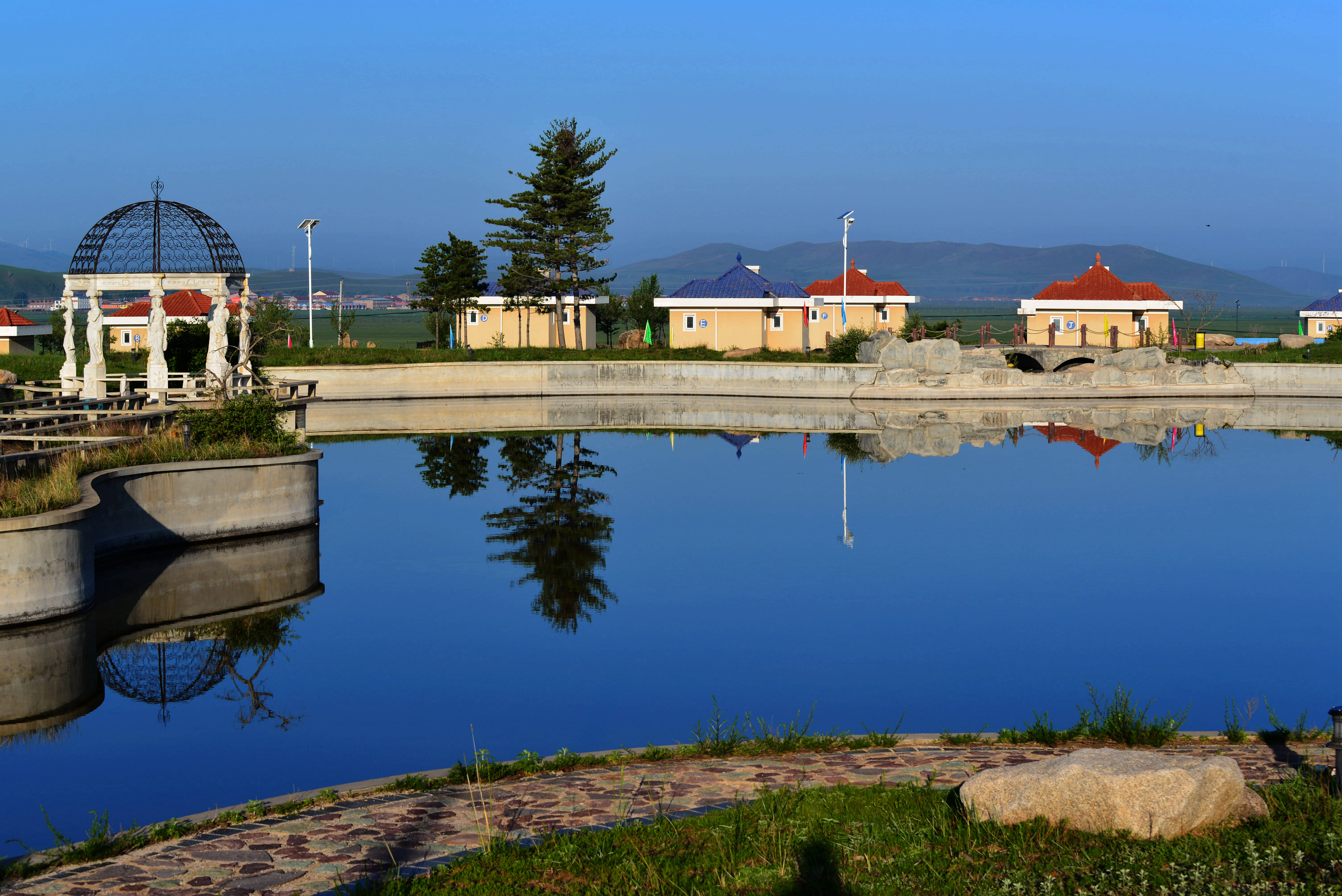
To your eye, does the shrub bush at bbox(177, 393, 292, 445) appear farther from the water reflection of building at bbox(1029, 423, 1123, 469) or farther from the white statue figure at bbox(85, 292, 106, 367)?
the water reflection of building at bbox(1029, 423, 1123, 469)

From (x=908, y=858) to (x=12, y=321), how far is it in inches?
2877

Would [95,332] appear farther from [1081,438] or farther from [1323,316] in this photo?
[1323,316]

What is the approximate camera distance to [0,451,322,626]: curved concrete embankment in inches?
642

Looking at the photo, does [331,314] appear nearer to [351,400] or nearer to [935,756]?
[351,400]

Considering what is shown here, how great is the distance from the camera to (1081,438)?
42.8 metres

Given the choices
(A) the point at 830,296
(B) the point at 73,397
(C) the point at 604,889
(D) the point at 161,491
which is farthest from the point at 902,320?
(C) the point at 604,889

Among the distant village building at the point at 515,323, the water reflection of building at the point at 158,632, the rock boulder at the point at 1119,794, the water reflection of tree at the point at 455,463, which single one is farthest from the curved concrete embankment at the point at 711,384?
the rock boulder at the point at 1119,794

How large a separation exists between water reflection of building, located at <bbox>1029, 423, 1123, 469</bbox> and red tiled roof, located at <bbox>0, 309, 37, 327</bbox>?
54.7m

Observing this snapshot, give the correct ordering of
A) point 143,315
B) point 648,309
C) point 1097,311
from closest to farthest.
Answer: point 1097,311 < point 143,315 < point 648,309

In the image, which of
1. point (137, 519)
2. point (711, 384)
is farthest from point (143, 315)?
point (137, 519)

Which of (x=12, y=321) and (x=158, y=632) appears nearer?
(x=158, y=632)

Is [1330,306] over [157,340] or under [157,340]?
over

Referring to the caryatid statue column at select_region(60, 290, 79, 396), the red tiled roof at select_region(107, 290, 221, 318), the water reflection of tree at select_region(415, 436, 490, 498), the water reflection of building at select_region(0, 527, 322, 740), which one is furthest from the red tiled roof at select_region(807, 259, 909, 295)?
the water reflection of building at select_region(0, 527, 322, 740)

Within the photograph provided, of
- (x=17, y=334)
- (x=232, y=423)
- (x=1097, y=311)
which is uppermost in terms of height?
(x=1097, y=311)
